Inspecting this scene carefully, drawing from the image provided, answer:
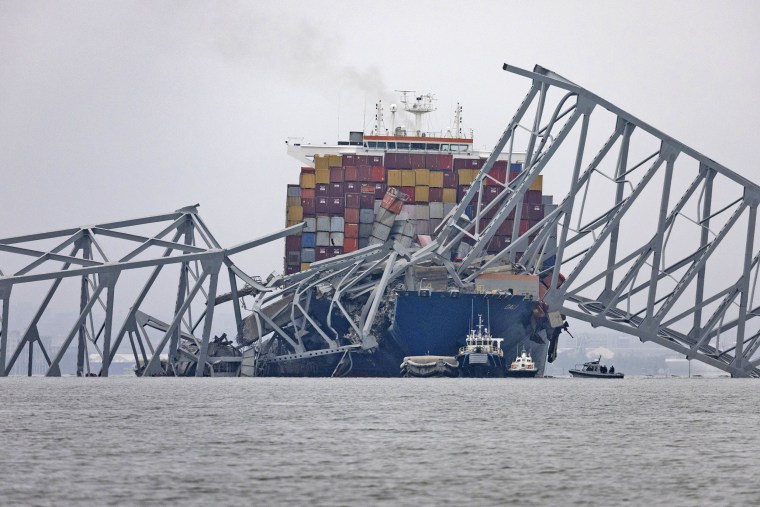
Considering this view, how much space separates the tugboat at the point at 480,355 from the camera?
283 feet

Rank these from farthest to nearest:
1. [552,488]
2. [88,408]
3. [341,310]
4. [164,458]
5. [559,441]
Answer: [341,310], [88,408], [559,441], [164,458], [552,488]

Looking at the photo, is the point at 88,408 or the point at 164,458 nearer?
the point at 164,458

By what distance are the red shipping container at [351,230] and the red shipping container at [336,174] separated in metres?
4.09

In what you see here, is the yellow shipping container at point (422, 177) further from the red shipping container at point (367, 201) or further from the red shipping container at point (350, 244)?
the red shipping container at point (350, 244)

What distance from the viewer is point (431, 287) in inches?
3610

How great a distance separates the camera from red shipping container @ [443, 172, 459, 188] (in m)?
111

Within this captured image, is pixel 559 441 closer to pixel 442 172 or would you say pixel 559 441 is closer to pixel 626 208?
pixel 626 208

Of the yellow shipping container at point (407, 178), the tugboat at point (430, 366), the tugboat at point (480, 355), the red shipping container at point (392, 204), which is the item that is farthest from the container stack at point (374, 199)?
the tugboat at point (430, 366)

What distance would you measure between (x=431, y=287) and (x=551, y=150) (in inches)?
502

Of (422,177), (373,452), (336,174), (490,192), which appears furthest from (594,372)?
(373,452)

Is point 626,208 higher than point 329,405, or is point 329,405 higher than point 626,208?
point 626,208

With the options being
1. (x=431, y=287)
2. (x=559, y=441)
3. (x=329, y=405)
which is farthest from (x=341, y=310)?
(x=559, y=441)

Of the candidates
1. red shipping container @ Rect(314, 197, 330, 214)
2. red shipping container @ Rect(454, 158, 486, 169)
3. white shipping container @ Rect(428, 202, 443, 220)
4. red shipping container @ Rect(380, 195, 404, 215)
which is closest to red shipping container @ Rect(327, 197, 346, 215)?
red shipping container @ Rect(314, 197, 330, 214)

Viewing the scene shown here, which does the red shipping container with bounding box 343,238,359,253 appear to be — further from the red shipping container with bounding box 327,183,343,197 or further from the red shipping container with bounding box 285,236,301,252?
the red shipping container with bounding box 285,236,301,252
